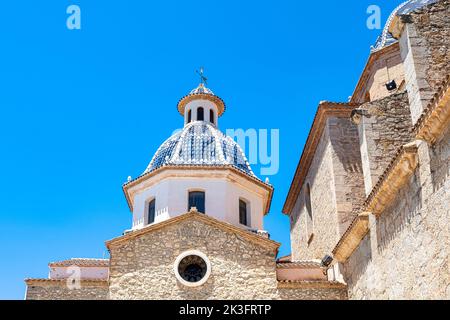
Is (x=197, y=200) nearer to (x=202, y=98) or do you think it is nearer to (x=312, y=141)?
(x=312, y=141)

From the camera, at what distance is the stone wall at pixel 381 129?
40.0 ft

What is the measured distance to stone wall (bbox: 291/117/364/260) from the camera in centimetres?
1480

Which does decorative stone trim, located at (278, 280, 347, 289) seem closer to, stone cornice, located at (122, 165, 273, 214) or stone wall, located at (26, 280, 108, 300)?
stone wall, located at (26, 280, 108, 300)

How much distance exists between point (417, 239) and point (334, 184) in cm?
594

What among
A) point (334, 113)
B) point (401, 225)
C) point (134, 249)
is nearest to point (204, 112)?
point (334, 113)

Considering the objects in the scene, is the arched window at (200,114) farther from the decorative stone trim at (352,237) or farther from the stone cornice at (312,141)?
the decorative stone trim at (352,237)

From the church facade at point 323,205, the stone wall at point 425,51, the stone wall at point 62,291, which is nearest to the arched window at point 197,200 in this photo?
the church facade at point 323,205

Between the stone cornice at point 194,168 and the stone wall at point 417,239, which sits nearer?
the stone wall at point 417,239

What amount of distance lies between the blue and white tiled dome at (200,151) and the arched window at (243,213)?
1035 mm

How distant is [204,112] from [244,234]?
8.26 meters

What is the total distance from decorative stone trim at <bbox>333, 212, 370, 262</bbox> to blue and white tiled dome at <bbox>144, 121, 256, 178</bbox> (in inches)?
224

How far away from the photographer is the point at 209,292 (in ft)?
45.4

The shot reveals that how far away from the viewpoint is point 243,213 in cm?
1830
